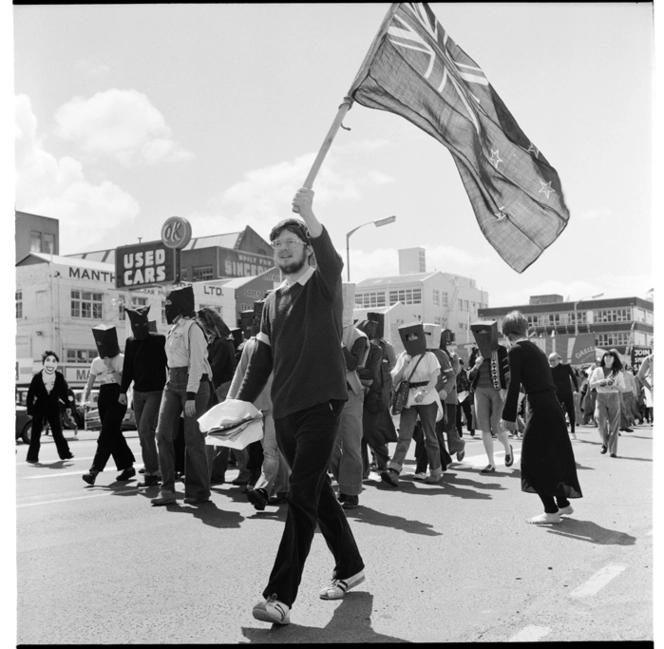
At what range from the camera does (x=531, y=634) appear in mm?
3920

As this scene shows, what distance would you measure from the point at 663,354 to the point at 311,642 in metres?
2.28

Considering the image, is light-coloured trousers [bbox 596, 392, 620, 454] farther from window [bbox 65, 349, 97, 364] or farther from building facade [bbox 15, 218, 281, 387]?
window [bbox 65, 349, 97, 364]

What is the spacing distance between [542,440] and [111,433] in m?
5.41

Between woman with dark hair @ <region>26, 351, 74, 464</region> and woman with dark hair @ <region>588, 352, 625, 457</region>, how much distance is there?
9.23 m

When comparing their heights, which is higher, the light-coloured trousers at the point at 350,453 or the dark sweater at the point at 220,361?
the dark sweater at the point at 220,361

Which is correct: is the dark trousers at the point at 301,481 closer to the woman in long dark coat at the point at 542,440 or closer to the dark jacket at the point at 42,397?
the woman in long dark coat at the point at 542,440

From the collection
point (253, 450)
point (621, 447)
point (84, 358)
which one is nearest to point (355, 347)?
point (253, 450)

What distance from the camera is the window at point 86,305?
155ft

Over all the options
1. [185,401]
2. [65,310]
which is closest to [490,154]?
[185,401]

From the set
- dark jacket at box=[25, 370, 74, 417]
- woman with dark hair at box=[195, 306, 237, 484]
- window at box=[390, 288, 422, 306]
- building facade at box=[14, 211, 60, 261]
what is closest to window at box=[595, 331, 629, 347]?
window at box=[390, 288, 422, 306]

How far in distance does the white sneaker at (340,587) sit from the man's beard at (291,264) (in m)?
1.82

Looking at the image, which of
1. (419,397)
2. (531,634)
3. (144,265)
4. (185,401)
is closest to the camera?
(531,634)

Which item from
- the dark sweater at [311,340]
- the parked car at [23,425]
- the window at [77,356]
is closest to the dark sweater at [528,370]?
the dark sweater at [311,340]

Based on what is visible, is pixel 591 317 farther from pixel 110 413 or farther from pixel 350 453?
pixel 350 453
